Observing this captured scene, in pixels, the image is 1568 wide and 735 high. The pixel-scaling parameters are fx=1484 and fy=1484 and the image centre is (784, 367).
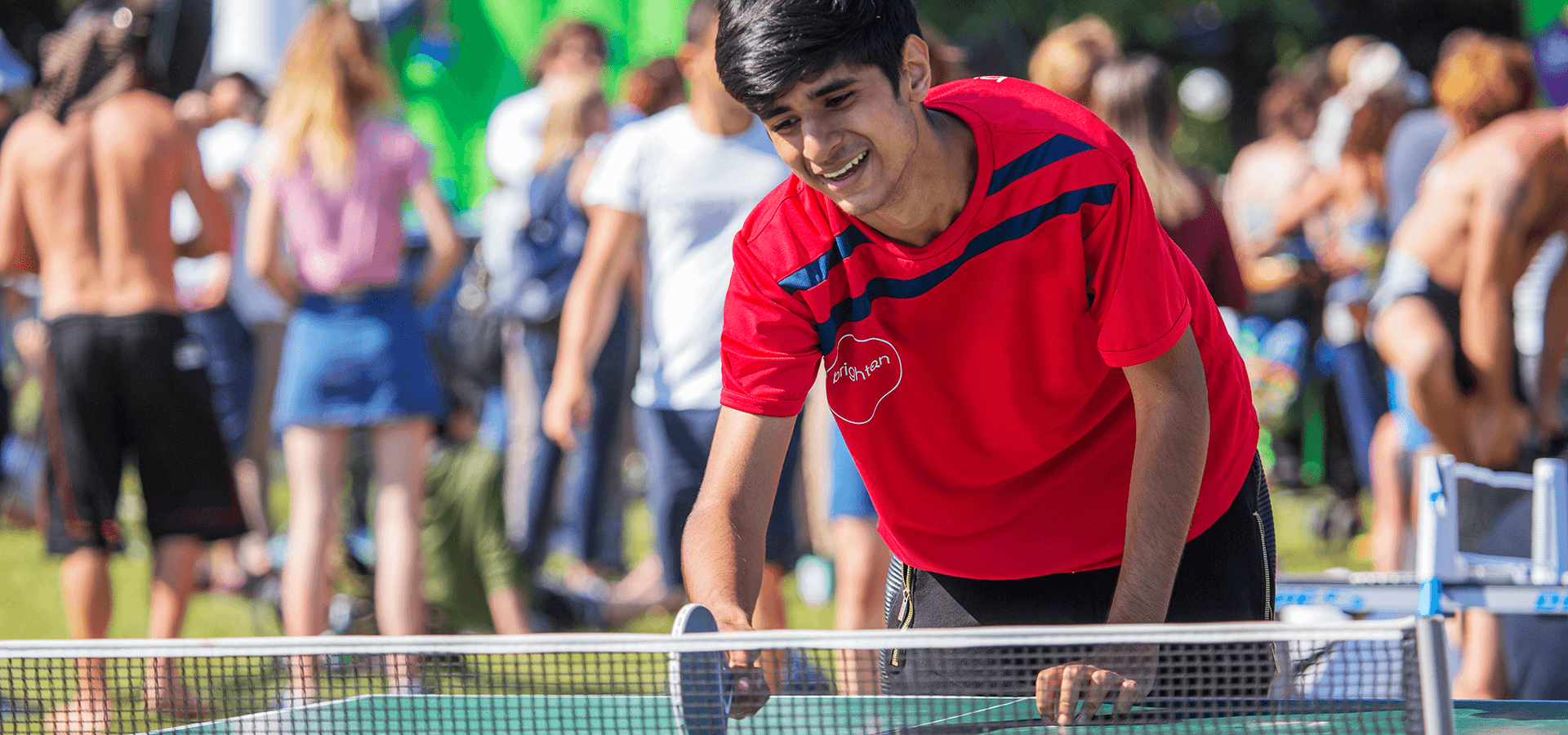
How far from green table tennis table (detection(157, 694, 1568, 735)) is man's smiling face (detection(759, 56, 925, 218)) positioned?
2.55 feet

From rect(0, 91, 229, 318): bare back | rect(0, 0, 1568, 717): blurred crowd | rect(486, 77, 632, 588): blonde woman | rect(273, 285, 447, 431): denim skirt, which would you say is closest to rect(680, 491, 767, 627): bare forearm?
rect(0, 0, 1568, 717): blurred crowd

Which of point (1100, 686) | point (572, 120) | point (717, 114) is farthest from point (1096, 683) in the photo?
point (572, 120)

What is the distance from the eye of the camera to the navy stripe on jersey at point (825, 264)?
2393 millimetres

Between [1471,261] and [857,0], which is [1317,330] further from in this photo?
[857,0]

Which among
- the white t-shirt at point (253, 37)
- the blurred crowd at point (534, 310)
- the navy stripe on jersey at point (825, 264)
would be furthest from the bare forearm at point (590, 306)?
the white t-shirt at point (253, 37)

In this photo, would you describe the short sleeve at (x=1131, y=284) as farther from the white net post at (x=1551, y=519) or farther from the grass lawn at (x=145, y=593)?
the grass lawn at (x=145, y=593)

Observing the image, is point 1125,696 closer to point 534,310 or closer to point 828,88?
point 828,88

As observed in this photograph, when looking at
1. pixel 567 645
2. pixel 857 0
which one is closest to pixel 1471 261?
pixel 857 0

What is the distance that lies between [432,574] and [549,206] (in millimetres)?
Answer: 1848

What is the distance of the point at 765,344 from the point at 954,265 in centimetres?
33

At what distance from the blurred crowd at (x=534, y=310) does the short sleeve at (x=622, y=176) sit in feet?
0.03

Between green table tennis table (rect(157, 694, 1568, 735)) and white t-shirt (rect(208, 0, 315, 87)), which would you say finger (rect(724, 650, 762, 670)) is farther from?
white t-shirt (rect(208, 0, 315, 87))

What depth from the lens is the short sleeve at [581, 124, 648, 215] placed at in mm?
5141

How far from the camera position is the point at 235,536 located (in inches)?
221
